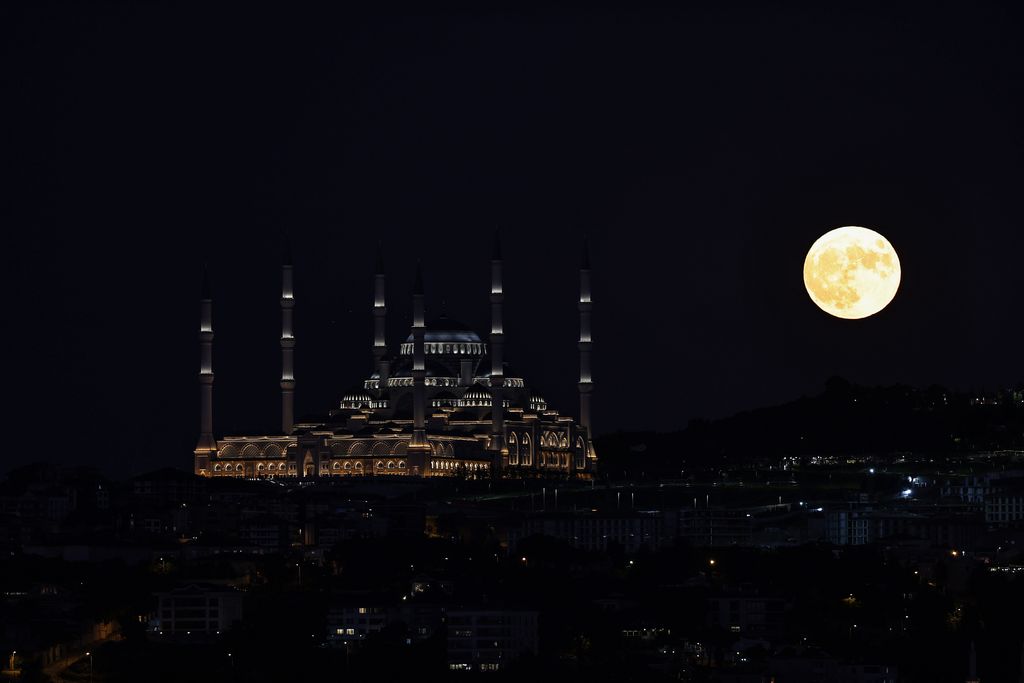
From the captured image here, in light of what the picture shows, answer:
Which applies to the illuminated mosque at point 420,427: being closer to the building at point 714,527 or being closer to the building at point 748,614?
the building at point 714,527

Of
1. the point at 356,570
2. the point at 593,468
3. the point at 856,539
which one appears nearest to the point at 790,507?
the point at 856,539

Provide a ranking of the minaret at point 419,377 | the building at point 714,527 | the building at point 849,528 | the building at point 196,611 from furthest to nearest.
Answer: the minaret at point 419,377
the building at point 849,528
the building at point 714,527
the building at point 196,611

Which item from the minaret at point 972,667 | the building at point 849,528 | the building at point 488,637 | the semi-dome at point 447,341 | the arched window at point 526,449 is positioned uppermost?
the semi-dome at point 447,341

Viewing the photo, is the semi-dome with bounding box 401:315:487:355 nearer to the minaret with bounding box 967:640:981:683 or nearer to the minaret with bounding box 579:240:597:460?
the minaret with bounding box 579:240:597:460

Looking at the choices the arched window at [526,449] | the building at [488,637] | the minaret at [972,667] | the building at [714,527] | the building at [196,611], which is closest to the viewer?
the minaret at [972,667]

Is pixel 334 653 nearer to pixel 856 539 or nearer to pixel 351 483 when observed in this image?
pixel 856 539

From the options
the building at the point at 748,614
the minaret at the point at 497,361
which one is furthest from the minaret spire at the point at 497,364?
the building at the point at 748,614

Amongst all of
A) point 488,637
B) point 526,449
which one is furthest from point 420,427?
point 488,637

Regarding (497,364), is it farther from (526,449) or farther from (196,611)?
(196,611)
